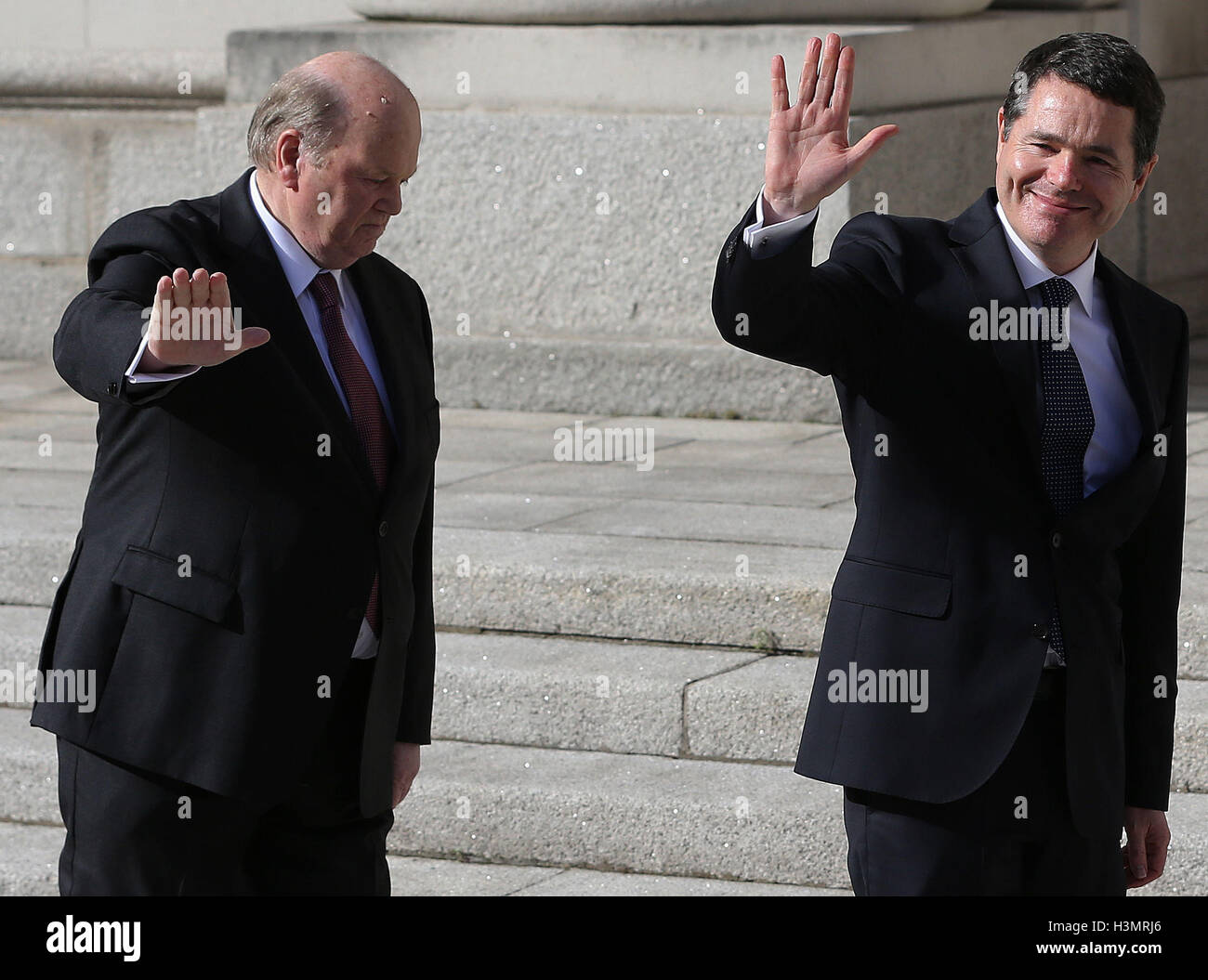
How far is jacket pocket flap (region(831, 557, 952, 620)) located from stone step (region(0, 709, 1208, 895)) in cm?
167

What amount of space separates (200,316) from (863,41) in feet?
17.9

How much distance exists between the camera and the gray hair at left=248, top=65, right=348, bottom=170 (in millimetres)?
3092

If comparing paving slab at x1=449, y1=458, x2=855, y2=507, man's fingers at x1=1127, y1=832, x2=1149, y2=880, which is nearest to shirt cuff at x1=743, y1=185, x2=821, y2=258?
man's fingers at x1=1127, y1=832, x2=1149, y2=880

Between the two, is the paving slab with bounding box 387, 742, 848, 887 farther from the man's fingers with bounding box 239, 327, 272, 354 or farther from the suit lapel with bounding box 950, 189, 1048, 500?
the man's fingers with bounding box 239, 327, 272, 354

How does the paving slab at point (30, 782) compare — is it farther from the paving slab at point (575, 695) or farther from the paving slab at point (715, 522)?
the paving slab at point (715, 522)

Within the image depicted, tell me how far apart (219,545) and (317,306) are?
1.41 feet

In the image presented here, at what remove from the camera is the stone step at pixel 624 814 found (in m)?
4.69

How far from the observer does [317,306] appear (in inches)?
128

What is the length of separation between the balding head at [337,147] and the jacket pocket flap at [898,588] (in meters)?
0.88

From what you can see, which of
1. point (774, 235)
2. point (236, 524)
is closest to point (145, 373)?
point (236, 524)

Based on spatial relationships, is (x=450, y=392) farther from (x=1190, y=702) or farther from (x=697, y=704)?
(x=1190, y=702)

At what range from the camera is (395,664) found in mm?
3354

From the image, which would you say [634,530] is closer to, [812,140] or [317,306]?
[317,306]
